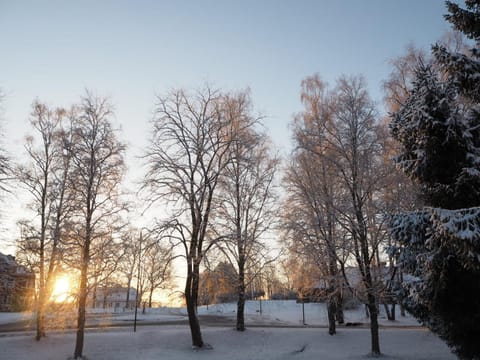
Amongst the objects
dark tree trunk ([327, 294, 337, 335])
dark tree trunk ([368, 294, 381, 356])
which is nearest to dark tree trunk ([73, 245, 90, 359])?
dark tree trunk ([327, 294, 337, 335])

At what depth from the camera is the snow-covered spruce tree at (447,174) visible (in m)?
8.48

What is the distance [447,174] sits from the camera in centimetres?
916

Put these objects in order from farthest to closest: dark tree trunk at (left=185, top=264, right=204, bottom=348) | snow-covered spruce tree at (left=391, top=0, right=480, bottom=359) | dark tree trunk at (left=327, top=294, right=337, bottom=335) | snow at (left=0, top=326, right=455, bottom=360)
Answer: dark tree trunk at (left=185, top=264, right=204, bottom=348) < dark tree trunk at (left=327, top=294, right=337, bottom=335) < snow at (left=0, top=326, right=455, bottom=360) < snow-covered spruce tree at (left=391, top=0, right=480, bottom=359)

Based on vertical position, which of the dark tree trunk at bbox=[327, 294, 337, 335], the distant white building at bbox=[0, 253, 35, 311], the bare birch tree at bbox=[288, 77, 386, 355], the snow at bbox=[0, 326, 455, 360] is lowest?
the snow at bbox=[0, 326, 455, 360]

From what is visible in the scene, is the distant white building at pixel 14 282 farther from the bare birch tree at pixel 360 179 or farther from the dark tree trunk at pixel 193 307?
the bare birch tree at pixel 360 179

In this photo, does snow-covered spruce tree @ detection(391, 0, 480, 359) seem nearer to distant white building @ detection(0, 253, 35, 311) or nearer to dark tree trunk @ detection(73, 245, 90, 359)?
dark tree trunk @ detection(73, 245, 90, 359)

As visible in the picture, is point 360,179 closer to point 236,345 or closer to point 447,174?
point 447,174

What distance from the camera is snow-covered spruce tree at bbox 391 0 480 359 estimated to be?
27.8 feet

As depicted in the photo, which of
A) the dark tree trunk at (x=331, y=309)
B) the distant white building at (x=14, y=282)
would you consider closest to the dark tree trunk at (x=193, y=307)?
the dark tree trunk at (x=331, y=309)

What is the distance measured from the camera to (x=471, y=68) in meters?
8.44

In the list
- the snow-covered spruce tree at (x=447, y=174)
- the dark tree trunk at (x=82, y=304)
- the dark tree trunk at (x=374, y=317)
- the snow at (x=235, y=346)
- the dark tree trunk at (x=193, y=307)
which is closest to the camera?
the snow-covered spruce tree at (x=447, y=174)

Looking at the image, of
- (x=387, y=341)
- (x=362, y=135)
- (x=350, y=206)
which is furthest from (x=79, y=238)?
(x=387, y=341)

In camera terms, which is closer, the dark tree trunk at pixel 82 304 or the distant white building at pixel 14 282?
the dark tree trunk at pixel 82 304

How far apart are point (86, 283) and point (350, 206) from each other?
12345 mm
